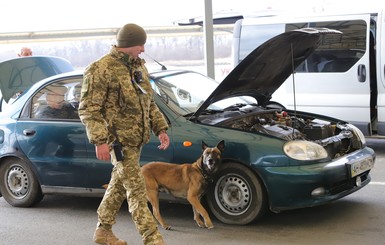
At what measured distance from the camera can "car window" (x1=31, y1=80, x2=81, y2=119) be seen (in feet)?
19.6

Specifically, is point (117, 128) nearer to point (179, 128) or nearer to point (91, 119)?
point (91, 119)

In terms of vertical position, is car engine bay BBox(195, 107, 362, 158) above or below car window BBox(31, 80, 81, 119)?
below

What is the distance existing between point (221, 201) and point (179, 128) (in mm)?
791

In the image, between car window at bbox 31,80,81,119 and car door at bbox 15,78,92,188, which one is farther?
car window at bbox 31,80,81,119

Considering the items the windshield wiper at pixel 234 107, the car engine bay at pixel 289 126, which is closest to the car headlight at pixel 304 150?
the car engine bay at pixel 289 126

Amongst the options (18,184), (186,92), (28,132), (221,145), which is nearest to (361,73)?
(186,92)

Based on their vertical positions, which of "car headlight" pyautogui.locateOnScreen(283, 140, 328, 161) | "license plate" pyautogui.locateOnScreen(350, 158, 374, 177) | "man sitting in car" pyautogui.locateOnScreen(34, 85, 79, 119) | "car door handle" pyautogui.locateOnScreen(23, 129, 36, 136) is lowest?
"license plate" pyautogui.locateOnScreen(350, 158, 374, 177)

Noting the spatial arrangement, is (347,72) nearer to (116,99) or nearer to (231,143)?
(231,143)

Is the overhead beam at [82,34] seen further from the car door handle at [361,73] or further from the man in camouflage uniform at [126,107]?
the man in camouflage uniform at [126,107]

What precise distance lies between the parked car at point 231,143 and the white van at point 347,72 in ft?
8.38

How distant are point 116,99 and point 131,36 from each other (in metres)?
0.50

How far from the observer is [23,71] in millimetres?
7074

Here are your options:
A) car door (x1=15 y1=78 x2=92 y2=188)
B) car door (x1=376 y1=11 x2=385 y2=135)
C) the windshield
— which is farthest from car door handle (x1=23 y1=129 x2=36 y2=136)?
car door (x1=376 y1=11 x2=385 y2=135)

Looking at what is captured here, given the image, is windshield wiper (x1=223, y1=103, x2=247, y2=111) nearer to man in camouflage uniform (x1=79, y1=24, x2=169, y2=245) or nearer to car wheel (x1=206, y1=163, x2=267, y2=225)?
car wheel (x1=206, y1=163, x2=267, y2=225)
